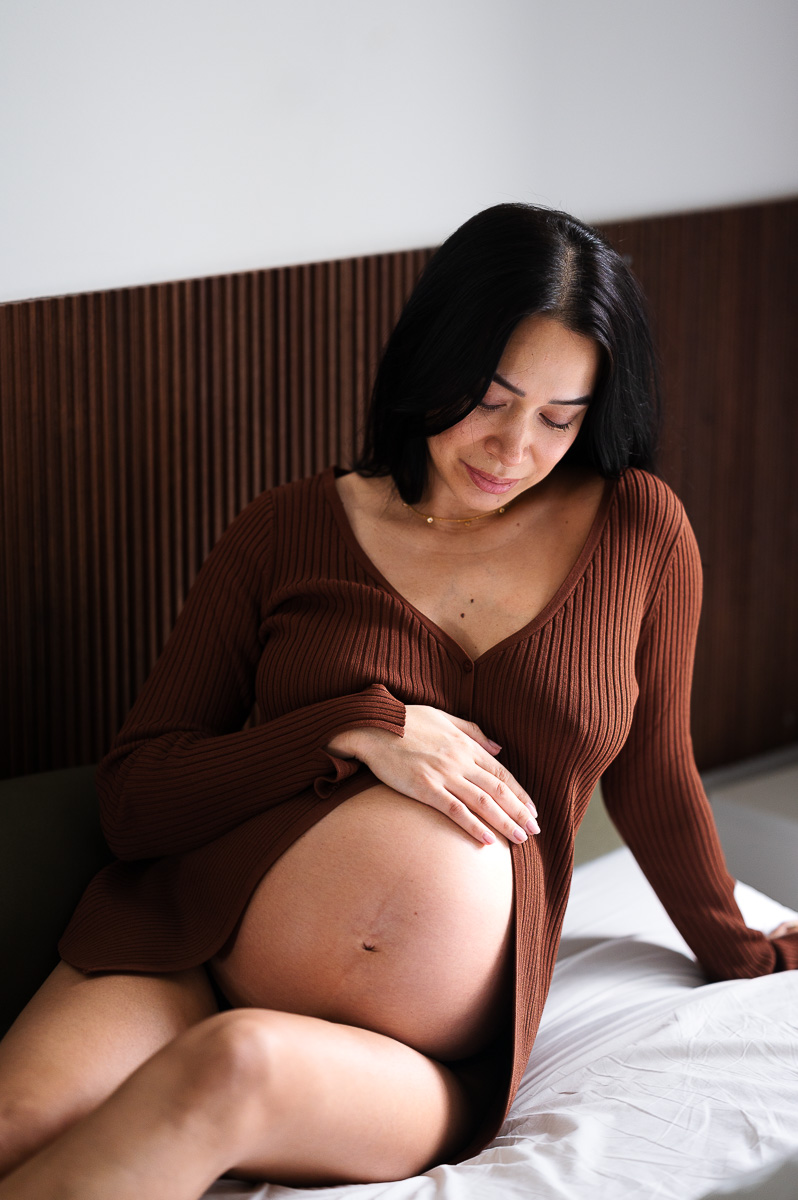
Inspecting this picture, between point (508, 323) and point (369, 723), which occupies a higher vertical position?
point (508, 323)

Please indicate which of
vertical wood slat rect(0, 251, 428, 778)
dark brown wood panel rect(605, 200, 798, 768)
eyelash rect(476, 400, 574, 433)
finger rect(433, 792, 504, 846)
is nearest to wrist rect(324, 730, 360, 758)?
finger rect(433, 792, 504, 846)

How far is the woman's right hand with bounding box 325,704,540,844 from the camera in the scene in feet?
3.55

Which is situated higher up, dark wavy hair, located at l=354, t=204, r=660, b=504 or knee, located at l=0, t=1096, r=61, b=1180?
dark wavy hair, located at l=354, t=204, r=660, b=504

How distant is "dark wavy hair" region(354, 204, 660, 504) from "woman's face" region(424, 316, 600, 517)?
0.02 m

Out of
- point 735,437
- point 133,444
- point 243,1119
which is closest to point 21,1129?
point 243,1119

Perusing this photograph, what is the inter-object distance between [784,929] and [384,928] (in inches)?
25.2

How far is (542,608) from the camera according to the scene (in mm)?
1239

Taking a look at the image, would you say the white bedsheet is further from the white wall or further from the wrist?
the white wall

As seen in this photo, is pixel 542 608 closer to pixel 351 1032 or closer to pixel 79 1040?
pixel 351 1032

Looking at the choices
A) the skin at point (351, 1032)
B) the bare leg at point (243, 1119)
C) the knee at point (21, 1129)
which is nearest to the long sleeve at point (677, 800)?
the skin at point (351, 1032)

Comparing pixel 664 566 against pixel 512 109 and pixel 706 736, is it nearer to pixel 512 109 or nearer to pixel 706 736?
pixel 512 109

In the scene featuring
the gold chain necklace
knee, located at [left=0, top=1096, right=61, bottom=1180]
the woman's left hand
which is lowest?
the woman's left hand

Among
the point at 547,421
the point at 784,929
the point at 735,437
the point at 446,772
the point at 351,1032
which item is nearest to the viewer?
the point at 351,1032

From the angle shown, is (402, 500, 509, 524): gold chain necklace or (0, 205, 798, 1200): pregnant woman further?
(402, 500, 509, 524): gold chain necklace
